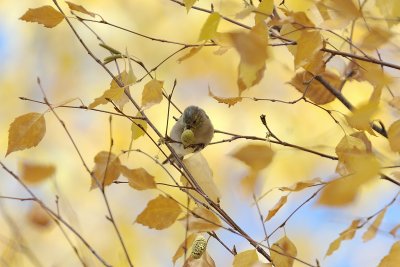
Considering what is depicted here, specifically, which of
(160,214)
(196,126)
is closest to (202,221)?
(160,214)

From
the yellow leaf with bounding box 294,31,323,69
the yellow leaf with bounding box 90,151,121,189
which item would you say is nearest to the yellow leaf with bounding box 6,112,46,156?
the yellow leaf with bounding box 90,151,121,189

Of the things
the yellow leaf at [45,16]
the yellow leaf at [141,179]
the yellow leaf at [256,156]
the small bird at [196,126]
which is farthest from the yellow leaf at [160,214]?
the small bird at [196,126]

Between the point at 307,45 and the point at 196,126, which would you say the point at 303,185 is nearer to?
the point at 307,45

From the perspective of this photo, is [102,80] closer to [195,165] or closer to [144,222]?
[195,165]

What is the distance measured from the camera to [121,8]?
237 cm

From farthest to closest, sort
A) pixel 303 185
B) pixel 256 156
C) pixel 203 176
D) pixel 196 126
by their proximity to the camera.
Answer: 1. pixel 196 126
2. pixel 203 176
3. pixel 303 185
4. pixel 256 156

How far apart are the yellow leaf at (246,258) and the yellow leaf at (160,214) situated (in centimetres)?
8

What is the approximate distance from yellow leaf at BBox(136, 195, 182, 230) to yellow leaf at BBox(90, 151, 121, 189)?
8cm

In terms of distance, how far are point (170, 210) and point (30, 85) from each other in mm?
1860

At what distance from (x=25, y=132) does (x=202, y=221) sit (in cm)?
24

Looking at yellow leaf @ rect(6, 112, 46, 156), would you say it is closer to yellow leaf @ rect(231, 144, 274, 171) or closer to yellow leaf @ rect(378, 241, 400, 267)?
yellow leaf @ rect(231, 144, 274, 171)

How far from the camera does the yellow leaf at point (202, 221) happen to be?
572mm

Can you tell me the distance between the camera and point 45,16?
71cm

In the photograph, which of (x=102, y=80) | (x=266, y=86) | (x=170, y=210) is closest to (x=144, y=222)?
(x=170, y=210)
